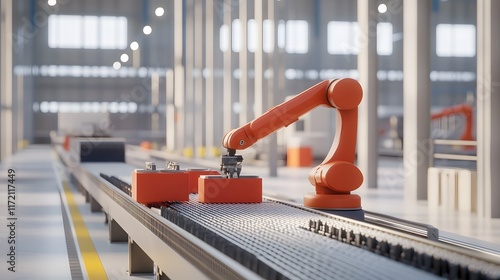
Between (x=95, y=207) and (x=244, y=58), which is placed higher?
(x=244, y=58)

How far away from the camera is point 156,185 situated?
247 inches

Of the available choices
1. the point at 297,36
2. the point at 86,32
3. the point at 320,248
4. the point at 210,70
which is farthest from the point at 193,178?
the point at 86,32

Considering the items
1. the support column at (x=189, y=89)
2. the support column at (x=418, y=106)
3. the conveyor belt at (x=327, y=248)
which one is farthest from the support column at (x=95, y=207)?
the support column at (x=189, y=89)

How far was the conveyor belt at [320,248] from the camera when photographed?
334 centimetres

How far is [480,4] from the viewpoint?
10.6m

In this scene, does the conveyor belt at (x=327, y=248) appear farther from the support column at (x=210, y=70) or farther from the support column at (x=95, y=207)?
the support column at (x=210, y=70)

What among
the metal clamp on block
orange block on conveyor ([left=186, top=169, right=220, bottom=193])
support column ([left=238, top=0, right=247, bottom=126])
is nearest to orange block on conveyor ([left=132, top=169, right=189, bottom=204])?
the metal clamp on block

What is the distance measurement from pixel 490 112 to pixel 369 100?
5.42 meters

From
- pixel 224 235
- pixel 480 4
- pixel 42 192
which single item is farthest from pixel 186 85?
pixel 224 235

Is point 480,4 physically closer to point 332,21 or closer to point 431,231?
point 431,231

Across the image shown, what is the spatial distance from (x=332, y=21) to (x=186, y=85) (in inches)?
541

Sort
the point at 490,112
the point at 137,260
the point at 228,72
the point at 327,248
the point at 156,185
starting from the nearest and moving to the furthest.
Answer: the point at 327,248
the point at 156,185
the point at 137,260
the point at 490,112
the point at 228,72

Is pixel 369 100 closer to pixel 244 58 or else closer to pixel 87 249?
pixel 87 249

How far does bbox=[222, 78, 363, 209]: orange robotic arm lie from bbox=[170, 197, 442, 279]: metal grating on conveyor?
0.73 metres
